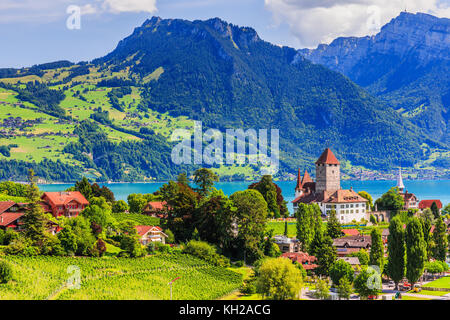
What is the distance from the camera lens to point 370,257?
60219 millimetres

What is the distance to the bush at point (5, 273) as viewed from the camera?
134ft

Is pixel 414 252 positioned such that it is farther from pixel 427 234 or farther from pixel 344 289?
pixel 427 234

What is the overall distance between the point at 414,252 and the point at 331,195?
138ft

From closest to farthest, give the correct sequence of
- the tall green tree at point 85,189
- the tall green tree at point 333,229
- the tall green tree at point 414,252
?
the tall green tree at point 414,252 → the tall green tree at point 333,229 → the tall green tree at point 85,189

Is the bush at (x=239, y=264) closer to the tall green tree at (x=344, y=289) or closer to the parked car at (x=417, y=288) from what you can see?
the tall green tree at (x=344, y=289)

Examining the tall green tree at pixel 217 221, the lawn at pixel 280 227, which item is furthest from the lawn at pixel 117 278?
Result: the lawn at pixel 280 227

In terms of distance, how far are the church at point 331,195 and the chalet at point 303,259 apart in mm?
28499

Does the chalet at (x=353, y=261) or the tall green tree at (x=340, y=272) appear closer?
the tall green tree at (x=340, y=272)

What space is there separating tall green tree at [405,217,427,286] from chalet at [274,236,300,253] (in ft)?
56.0

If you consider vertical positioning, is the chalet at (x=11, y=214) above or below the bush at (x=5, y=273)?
above

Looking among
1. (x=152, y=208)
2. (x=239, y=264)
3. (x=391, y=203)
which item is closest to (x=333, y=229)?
(x=239, y=264)

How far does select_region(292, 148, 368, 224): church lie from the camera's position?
3681 inches

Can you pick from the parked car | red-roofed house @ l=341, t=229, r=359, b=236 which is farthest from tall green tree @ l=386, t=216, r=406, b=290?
red-roofed house @ l=341, t=229, r=359, b=236
